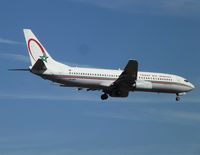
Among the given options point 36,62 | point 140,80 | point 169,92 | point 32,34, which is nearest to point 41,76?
point 36,62

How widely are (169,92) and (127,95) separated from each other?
26.6 feet

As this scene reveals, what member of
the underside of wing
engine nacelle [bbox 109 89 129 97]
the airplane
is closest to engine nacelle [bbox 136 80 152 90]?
the airplane

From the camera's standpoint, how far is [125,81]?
88.8m

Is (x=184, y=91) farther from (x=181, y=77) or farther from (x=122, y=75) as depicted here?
(x=122, y=75)

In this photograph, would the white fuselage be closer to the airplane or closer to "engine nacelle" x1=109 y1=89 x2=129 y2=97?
the airplane

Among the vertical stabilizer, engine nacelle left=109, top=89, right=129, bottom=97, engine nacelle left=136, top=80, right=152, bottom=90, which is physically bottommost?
engine nacelle left=109, top=89, right=129, bottom=97

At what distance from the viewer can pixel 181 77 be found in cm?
9844

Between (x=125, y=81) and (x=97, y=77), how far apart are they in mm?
3991

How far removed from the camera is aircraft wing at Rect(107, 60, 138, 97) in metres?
85.7

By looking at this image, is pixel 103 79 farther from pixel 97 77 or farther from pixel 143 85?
pixel 143 85

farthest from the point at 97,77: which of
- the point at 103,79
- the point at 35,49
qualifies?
the point at 35,49

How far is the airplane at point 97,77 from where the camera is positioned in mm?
86500

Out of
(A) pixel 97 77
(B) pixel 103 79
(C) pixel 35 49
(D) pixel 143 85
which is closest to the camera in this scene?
(A) pixel 97 77

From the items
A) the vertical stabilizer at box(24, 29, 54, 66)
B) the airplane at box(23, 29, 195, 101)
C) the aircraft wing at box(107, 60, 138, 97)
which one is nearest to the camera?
the aircraft wing at box(107, 60, 138, 97)
